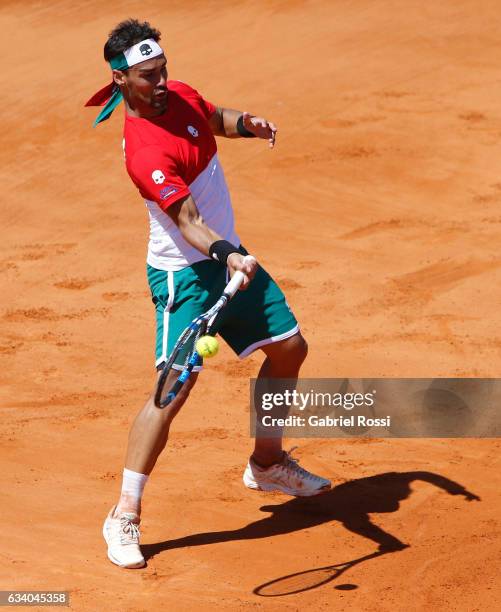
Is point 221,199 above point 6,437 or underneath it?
above

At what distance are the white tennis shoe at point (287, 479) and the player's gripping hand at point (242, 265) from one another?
134cm

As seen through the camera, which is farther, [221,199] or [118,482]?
[118,482]

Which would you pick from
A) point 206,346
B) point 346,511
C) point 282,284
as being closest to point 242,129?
point 206,346

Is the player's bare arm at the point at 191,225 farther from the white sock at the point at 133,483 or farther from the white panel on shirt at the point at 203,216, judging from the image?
the white sock at the point at 133,483

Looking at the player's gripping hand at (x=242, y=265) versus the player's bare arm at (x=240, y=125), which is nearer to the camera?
the player's gripping hand at (x=242, y=265)

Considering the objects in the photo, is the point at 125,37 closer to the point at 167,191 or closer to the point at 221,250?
the point at 167,191

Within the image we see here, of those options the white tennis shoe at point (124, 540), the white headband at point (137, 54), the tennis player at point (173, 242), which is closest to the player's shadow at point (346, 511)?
the white tennis shoe at point (124, 540)

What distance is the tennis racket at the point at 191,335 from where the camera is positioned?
521cm

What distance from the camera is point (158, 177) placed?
535cm

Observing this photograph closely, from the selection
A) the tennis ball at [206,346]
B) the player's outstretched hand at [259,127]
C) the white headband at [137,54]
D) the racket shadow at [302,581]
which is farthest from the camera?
the player's outstretched hand at [259,127]

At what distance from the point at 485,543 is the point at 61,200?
21.2 ft

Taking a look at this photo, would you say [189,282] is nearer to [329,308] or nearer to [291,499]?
[291,499]

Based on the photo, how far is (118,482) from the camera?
629cm

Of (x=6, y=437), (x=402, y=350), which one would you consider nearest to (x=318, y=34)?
(x=402, y=350)
